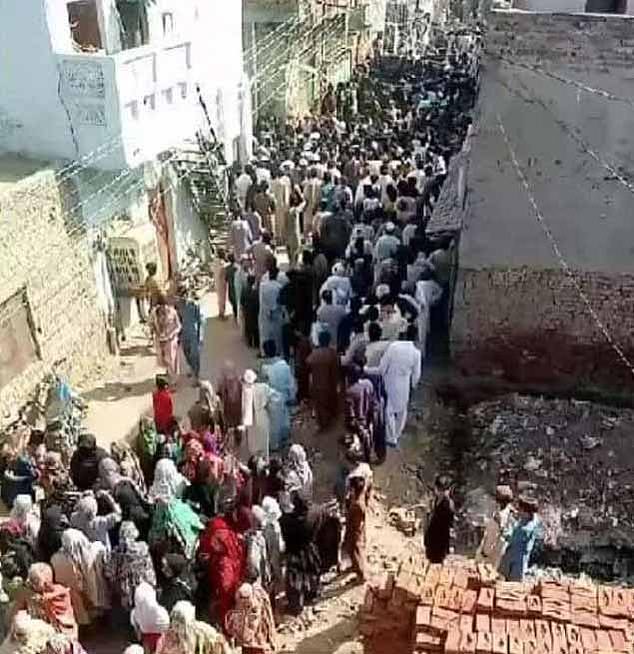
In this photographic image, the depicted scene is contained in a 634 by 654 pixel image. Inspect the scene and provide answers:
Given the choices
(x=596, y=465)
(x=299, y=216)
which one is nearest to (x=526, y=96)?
(x=596, y=465)

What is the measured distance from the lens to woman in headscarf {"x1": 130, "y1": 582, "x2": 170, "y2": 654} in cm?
620

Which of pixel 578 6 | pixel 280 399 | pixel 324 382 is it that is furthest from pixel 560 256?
pixel 280 399

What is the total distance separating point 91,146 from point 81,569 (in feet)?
17.1

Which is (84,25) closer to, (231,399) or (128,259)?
(128,259)

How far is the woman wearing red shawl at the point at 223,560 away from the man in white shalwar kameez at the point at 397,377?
241cm

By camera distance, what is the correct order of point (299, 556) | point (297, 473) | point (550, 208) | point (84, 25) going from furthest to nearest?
point (84, 25)
point (550, 208)
point (297, 473)
point (299, 556)

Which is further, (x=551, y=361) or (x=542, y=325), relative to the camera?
(x=551, y=361)

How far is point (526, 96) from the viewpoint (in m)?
9.10

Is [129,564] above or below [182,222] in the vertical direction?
above

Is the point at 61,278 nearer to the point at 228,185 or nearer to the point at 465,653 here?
the point at 228,185

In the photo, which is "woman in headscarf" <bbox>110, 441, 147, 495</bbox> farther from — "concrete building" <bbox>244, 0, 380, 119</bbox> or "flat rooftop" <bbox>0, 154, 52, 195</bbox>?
"concrete building" <bbox>244, 0, 380, 119</bbox>

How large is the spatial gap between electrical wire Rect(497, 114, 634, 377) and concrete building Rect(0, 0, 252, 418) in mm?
3944

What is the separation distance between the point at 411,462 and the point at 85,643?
10.8 feet

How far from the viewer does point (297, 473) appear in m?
7.45
